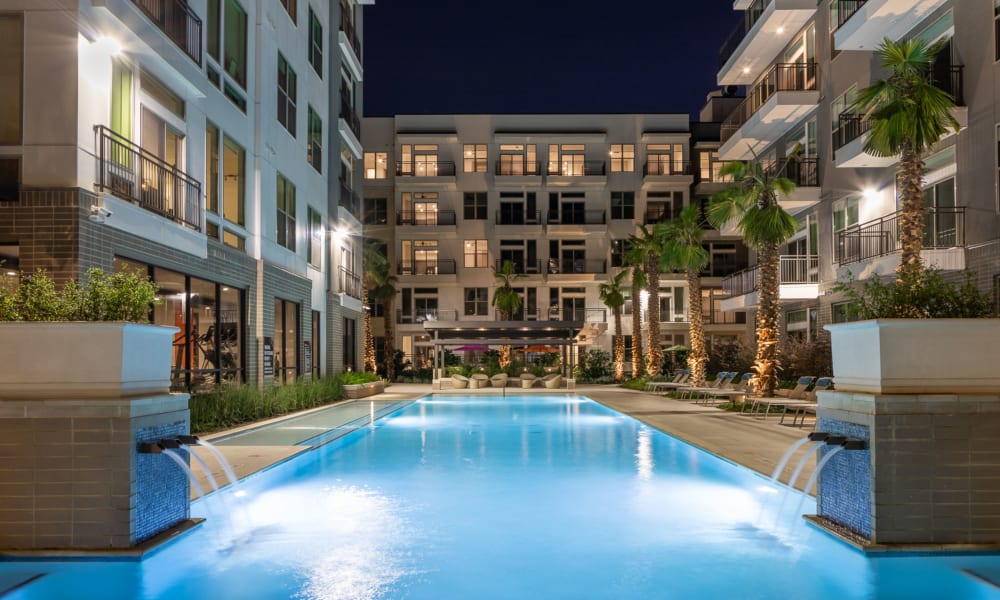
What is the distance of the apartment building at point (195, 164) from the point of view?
1086cm

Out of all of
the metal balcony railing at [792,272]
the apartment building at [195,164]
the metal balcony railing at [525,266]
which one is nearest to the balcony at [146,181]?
the apartment building at [195,164]

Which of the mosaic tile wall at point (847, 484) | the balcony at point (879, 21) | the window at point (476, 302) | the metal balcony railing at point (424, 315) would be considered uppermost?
the balcony at point (879, 21)

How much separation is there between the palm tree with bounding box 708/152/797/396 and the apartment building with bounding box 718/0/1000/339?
196cm

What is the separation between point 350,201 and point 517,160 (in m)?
18.6

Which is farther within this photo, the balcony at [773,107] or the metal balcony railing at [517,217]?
the metal balcony railing at [517,217]

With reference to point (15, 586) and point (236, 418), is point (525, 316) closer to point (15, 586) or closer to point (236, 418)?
point (236, 418)

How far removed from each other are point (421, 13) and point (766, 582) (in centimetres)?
9373

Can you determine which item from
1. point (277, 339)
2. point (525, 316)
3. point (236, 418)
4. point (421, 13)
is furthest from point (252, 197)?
point (421, 13)

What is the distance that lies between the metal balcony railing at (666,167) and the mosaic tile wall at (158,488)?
4228cm

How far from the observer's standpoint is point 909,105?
49.4ft

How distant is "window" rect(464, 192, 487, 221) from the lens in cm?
4781

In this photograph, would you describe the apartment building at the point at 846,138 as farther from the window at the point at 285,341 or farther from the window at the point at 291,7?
the window at the point at 291,7

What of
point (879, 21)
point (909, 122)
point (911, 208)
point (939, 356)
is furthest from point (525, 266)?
point (939, 356)

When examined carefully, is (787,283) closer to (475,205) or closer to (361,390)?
(361,390)
